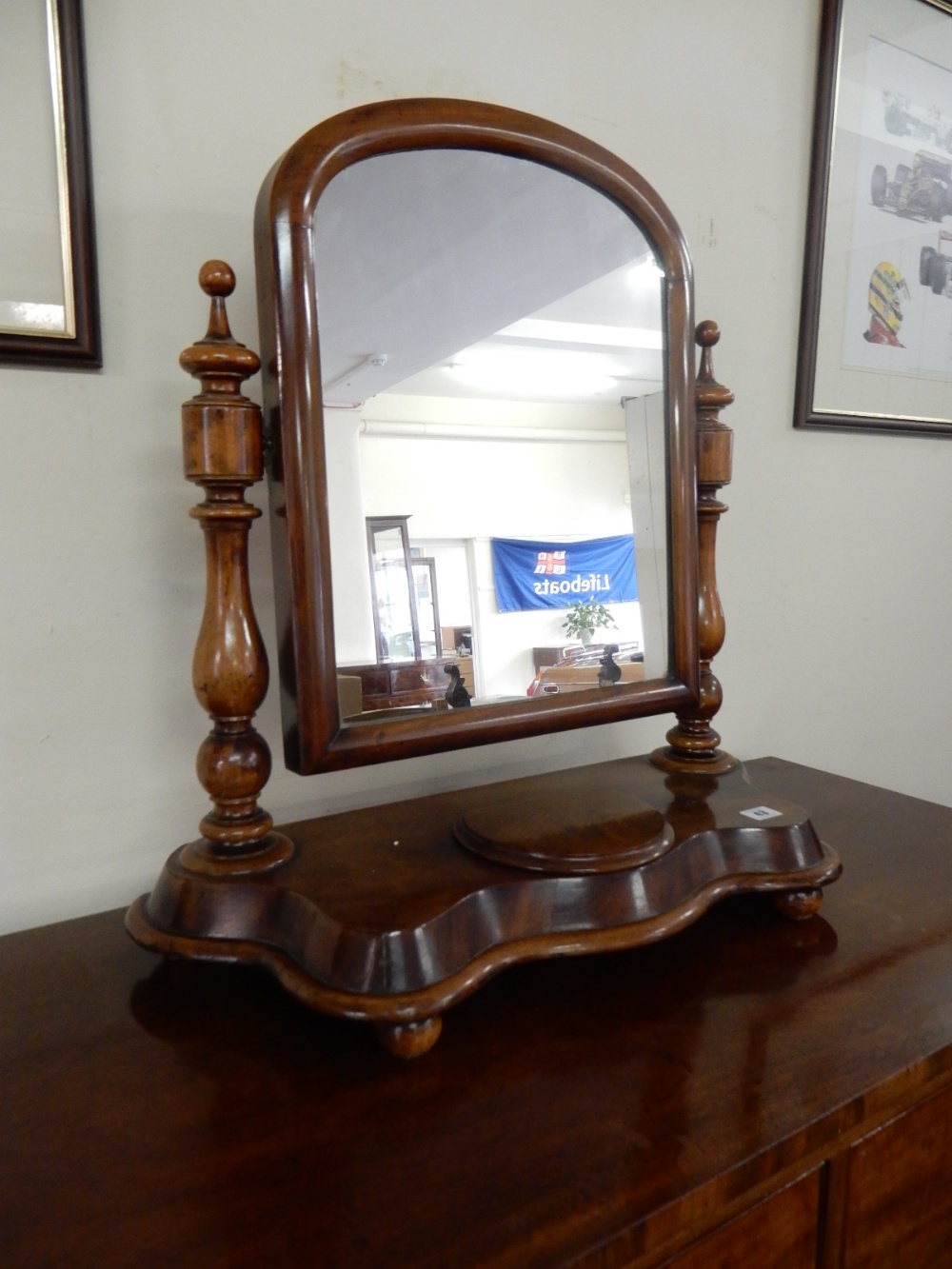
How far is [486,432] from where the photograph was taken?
0.73m

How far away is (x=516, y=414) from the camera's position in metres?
Answer: 0.72

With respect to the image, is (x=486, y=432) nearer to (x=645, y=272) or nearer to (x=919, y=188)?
(x=645, y=272)

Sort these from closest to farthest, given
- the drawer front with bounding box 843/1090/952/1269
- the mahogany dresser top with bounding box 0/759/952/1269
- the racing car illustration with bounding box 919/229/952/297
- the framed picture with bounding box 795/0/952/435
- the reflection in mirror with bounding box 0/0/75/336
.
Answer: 1. the mahogany dresser top with bounding box 0/759/952/1269
2. the drawer front with bounding box 843/1090/952/1269
3. the reflection in mirror with bounding box 0/0/75/336
4. the framed picture with bounding box 795/0/952/435
5. the racing car illustration with bounding box 919/229/952/297

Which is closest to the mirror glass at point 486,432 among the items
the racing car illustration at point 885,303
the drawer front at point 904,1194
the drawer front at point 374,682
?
the drawer front at point 374,682

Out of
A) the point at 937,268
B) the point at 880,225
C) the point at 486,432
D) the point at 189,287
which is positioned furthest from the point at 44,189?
the point at 937,268

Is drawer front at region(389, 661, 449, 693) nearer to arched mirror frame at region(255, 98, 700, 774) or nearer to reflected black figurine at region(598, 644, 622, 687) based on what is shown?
arched mirror frame at region(255, 98, 700, 774)

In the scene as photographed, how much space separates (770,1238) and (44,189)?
83 centimetres

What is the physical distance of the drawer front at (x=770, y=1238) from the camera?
1.39 ft

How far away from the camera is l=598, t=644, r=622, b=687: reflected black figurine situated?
747 mm

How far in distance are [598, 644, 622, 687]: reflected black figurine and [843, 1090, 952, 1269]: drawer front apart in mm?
376

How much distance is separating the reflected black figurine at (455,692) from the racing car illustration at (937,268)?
95 cm

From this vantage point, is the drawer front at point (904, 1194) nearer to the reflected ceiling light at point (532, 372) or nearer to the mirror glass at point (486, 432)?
the mirror glass at point (486, 432)

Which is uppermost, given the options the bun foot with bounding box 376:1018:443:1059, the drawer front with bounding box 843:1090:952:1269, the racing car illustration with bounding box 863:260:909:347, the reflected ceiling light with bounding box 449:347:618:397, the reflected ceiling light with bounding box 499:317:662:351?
the racing car illustration with bounding box 863:260:909:347

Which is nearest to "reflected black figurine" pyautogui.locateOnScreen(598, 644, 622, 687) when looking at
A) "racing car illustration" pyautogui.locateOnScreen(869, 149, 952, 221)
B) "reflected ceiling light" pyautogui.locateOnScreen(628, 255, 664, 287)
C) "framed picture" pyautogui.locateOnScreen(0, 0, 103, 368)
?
"reflected ceiling light" pyautogui.locateOnScreen(628, 255, 664, 287)
